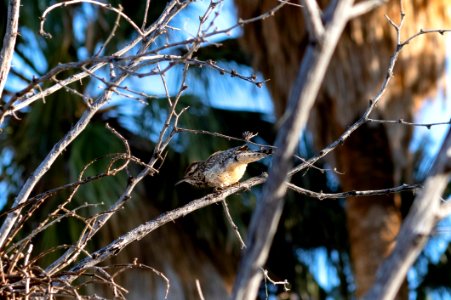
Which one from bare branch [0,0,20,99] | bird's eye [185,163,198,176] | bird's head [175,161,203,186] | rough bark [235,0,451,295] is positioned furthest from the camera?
rough bark [235,0,451,295]

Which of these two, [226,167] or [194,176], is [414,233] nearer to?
[226,167]

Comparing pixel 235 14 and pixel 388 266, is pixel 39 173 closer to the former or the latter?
pixel 388 266

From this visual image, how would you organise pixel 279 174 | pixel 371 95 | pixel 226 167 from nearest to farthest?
1. pixel 279 174
2. pixel 226 167
3. pixel 371 95

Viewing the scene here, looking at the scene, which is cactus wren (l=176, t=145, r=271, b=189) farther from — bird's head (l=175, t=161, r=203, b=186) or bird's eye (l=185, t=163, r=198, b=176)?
bird's eye (l=185, t=163, r=198, b=176)

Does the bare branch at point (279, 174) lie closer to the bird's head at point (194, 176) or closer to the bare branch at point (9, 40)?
the bare branch at point (9, 40)

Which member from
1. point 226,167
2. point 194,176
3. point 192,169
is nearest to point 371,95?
point 192,169

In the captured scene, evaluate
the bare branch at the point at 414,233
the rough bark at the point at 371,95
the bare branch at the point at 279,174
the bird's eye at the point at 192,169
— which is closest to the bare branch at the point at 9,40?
the bare branch at the point at 279,174

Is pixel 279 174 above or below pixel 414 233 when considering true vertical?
above

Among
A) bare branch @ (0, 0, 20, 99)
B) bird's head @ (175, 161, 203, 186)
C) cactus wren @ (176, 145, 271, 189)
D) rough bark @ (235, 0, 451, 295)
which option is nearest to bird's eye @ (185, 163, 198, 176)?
bird's head @ (175, 161, 203, 186)

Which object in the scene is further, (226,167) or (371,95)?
(371,95)

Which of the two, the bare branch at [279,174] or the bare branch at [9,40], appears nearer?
the bare branch at [279,174]

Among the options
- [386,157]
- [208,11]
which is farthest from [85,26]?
[208,11]

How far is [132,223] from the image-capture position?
7.39m

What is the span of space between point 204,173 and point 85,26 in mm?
3882
